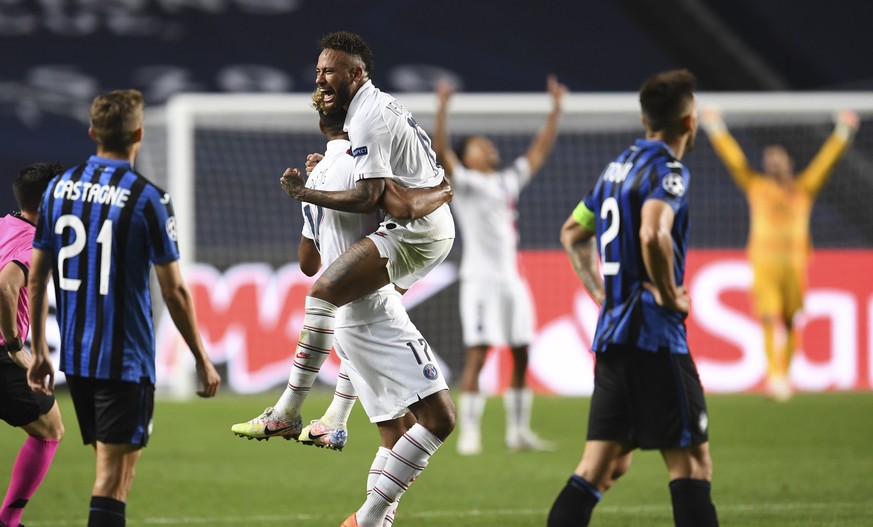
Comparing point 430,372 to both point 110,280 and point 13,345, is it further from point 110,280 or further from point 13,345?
point 13,345

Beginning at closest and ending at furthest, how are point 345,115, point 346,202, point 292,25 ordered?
point 346,202, point 345,115, point 292,25

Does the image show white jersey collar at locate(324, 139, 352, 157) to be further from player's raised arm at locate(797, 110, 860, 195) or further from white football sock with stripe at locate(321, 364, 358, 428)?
player's raised arm at locate(797, 110, 860, 195)

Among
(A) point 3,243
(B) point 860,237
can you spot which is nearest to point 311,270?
(A) point 3,243

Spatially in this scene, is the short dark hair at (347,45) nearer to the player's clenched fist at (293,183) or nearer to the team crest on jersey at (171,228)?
the player's clenched fist at (293,183)

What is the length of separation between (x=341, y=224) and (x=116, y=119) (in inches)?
46.3

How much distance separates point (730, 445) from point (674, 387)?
583cm

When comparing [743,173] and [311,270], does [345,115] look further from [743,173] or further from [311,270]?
[743,173]

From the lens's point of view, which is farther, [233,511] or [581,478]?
[233,511]

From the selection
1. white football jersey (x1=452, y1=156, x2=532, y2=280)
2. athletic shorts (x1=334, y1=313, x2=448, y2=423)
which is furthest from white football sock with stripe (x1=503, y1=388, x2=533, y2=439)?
athletic shorts (x1=334, y1=313, x2=448, y2=423)

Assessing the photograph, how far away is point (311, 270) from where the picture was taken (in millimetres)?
5730

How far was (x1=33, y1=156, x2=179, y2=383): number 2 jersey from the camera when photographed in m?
4.49

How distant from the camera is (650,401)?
465cm

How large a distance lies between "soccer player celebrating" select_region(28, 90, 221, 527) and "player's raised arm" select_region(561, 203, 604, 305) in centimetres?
157

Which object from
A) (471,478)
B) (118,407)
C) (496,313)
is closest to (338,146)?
(118,407)
